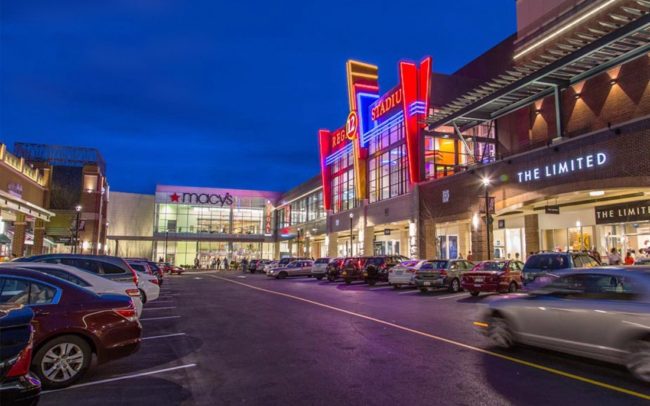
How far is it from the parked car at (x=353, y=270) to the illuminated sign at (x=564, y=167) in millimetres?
10420

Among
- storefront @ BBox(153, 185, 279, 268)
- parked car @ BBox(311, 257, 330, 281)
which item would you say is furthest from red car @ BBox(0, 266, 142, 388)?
storefront @ BBox(153, 185, 279, 268)

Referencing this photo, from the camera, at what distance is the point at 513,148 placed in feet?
116

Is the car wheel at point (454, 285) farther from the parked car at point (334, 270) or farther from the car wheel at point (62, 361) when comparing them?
the car wheel at point (62, 361)

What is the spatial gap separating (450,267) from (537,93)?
43.4ft

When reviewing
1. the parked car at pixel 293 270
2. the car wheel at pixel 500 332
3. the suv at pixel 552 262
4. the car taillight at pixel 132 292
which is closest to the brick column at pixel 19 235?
the parked car at pixel 293 270

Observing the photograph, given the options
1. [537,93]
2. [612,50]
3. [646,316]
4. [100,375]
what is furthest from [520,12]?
[100,375]

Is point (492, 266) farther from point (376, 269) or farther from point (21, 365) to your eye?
point (21, 365)

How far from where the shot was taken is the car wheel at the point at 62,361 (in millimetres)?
6523

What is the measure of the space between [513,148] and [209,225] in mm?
58185

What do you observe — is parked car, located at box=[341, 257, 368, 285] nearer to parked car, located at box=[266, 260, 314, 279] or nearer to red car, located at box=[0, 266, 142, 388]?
parked car, located at box=[266, 260, 314, 279]

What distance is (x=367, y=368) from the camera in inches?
300

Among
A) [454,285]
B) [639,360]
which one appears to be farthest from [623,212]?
[639,360]

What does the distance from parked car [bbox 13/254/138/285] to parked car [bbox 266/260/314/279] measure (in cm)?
2659

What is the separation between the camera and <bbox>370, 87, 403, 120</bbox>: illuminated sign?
140 feet
